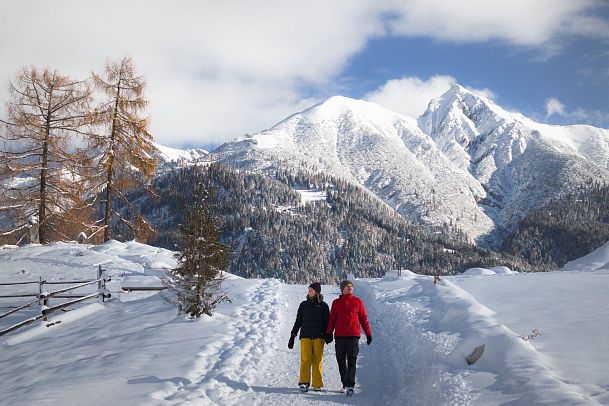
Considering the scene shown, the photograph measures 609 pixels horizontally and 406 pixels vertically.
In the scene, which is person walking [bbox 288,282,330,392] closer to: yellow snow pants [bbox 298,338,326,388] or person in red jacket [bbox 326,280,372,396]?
yellow snow pants [bbox 298,338,326,388]

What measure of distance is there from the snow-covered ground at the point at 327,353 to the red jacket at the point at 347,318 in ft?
3.79

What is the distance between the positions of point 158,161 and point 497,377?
22074mm

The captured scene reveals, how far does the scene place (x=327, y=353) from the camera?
36.4 feet

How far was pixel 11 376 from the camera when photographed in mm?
10172

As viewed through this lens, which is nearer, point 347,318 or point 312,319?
point 347,318

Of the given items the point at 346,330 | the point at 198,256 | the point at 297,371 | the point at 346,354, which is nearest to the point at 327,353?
the point at 297,371

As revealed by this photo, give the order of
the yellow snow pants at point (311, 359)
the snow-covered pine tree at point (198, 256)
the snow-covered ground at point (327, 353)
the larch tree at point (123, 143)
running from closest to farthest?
1. the snow-covered ground at point (327, 353)
2. the yellow snow pants at point (311, 359)
3. the snow-covered pine tree at point (198, 256)
4. the larch tree at point (123, 143)

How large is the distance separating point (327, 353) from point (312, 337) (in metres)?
2.75

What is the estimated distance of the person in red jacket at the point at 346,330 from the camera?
327 inches

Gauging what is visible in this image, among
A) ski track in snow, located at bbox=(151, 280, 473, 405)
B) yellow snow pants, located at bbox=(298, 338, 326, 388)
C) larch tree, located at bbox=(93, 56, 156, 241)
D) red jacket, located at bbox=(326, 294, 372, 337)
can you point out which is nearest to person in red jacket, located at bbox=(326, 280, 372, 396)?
red jacket, located at bbox=(326, 294, 372, 337)

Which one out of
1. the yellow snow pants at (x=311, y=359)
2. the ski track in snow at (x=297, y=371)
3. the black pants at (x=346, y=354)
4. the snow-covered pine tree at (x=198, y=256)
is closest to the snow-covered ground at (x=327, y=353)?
the ski track in snow at (x=297, y=371)

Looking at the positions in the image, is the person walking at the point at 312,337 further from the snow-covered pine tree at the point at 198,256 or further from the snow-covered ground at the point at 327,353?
the snow-covered pine tree at the point at 198,256

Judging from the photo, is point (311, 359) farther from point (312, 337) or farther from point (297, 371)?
point (297, 371)

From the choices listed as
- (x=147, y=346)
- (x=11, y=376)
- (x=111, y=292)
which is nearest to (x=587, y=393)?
(x=147, y=346)
